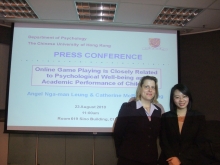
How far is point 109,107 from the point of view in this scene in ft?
8.27

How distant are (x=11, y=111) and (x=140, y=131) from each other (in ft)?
5.81

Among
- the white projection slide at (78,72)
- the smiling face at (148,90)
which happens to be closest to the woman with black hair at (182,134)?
the smiling face at (148,90)

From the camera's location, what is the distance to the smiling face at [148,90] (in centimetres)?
178

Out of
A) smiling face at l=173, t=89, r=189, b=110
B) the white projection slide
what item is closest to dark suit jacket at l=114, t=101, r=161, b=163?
smiling face at l=173, t=89, r=189, b=110

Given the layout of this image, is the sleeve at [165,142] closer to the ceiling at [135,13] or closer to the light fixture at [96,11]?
the ceiling at [135,13]

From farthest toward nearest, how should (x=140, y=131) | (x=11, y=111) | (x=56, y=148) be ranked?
(x=56, y=148) → (x=11, y=111) → (x=140, y=131)

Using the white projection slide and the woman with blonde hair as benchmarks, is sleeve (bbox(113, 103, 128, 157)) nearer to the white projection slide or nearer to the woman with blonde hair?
the woman with blonde hair

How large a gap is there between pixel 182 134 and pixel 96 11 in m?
1.77

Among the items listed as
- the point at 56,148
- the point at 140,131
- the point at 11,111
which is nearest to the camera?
the point at 140,131

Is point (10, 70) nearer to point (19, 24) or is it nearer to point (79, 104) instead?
point (19, 24)

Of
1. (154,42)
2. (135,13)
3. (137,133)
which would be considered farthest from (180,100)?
(135,13)

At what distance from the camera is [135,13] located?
7.79 feet

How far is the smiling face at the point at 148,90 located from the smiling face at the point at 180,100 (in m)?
0.23

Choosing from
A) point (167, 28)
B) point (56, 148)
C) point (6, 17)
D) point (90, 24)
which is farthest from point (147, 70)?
point (6, 17)
